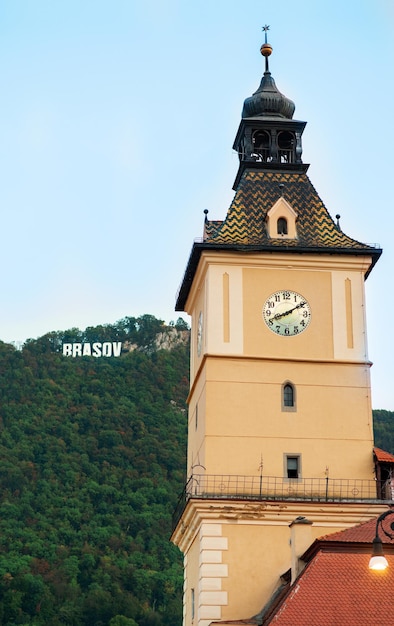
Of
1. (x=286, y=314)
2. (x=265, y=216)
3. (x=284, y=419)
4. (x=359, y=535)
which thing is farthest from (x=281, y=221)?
(x=359, y=535)

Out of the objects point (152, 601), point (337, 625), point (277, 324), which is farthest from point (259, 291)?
point (152, 601)

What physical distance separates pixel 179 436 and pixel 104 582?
18024 mm

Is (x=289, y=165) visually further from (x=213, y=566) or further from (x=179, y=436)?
(x=179, y=436)

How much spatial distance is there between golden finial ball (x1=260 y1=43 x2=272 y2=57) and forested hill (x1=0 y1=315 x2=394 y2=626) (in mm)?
44399

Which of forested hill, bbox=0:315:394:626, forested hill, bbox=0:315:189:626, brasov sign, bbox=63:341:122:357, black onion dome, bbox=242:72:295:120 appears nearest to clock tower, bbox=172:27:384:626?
black onion dome, bbox=242:72:295:120

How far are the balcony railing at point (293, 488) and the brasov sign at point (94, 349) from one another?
101 metres

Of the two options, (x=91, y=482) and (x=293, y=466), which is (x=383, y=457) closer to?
(x=293, y=466)

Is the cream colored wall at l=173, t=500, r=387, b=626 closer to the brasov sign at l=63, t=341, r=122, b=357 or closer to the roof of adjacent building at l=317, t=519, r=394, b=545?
the roof of adjacent building at l=317, t=519, r=394, b=545

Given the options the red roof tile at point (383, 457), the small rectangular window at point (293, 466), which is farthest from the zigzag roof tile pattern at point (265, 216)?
the small rectangular window at point (293, 466)

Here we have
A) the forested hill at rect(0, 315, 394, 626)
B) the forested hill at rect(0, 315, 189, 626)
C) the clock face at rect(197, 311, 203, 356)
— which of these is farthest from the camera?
the forested hill at rect(0, 315, 189, 626)

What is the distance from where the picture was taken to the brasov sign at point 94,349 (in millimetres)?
133875

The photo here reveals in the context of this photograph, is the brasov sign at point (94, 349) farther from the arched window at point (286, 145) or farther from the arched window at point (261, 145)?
the arched window at point (286, 145)

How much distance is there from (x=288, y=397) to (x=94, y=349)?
10448 cm

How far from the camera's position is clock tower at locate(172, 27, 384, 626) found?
31.3 meters
